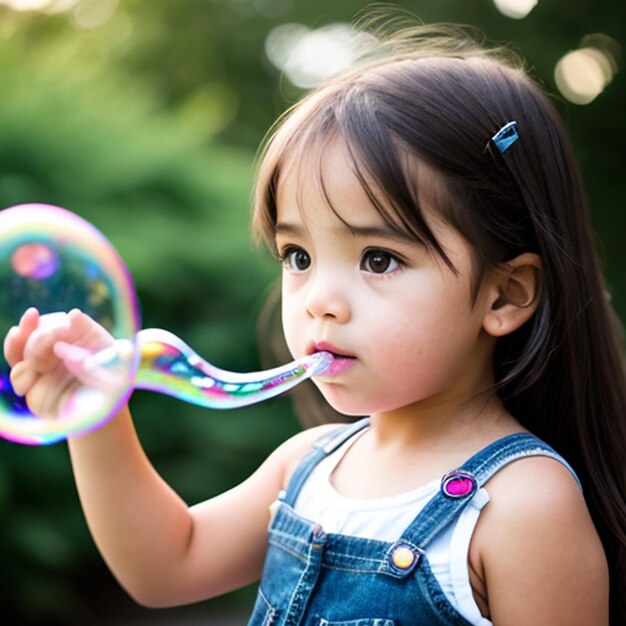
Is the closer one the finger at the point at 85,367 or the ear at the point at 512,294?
the finger at the point at 85,367

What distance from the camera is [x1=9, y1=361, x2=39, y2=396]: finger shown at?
52.1 inches

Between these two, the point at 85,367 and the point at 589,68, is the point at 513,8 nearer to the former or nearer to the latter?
the point at 589,68

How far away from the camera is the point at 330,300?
4.32ft

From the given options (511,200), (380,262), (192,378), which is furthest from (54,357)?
(511,200)

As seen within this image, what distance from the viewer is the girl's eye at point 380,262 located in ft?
4.37

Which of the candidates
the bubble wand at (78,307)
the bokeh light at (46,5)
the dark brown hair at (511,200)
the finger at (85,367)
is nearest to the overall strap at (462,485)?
the dark brown hair at (511,200)

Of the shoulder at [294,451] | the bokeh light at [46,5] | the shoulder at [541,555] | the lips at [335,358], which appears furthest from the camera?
the bokeh light at [46,5]

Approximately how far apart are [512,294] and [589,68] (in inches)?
130

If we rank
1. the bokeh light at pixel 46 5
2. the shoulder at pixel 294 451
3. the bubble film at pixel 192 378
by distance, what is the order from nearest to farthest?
the bubble film at pixel 192 378
the shoulder at pixel 294 451
the bokeh light at pixel 46 5

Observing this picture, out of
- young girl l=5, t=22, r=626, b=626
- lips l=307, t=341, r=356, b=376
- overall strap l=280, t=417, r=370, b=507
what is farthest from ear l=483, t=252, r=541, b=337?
overall strap l=280, t=417, r=370, b=507

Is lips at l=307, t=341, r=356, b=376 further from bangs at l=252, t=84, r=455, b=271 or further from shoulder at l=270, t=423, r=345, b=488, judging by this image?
shoulder at l=270, t=423, r=345, b=488

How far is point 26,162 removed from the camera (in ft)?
10.8

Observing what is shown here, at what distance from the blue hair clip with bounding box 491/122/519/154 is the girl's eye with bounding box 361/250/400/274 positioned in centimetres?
23

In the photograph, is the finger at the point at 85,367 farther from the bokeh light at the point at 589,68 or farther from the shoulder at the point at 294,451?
the bokeh light at the point at 589,68
